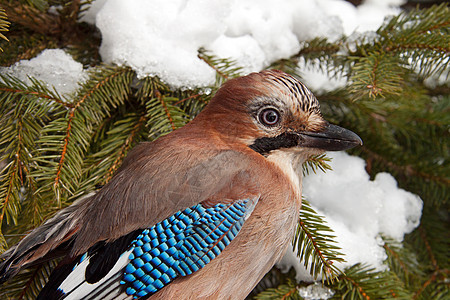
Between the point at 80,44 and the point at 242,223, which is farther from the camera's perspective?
the point at 80,44

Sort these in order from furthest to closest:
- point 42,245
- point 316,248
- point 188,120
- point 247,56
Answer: point 247,56, point 188,120, point 316,248, point 42,245

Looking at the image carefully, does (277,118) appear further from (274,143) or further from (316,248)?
(316,248)

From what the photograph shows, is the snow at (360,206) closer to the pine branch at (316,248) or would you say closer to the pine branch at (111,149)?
the pine branch at (316,248)

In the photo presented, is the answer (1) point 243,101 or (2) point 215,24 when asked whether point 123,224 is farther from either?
(2) point 215,24

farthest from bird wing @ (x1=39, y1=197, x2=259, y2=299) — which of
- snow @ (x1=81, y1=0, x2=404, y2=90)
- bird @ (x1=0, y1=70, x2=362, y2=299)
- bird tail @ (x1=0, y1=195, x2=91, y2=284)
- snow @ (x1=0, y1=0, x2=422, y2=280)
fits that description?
snow @ (x1=81, y1=0, x2=404, y2=90)

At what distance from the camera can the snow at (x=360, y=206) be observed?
2.21 m

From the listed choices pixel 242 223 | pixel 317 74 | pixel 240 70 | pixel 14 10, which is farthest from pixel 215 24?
pixel 242 223

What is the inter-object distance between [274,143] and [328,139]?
23cm

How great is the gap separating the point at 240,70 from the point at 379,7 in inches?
54.8

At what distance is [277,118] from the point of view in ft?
6.34

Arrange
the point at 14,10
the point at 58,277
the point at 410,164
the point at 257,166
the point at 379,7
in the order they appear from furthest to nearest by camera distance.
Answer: the point at 379,7
the point at 410,164
the point at 14,10
the point at 257,166
the point at 58,277

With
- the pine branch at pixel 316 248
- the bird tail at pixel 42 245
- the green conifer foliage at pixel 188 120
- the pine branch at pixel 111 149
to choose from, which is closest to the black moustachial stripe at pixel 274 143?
the green conifer foliage at pixel 188 120

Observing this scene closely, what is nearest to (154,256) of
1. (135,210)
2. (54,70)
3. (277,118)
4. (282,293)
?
(135,210)

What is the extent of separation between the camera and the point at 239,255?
173 centimetres
